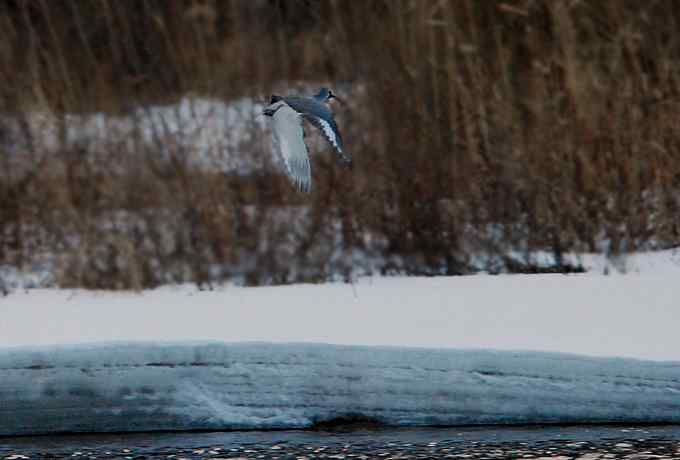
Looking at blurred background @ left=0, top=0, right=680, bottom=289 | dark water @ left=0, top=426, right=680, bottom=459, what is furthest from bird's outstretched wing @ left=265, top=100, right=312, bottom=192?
dark water @ left=0, top=426, right=680, bottom=459

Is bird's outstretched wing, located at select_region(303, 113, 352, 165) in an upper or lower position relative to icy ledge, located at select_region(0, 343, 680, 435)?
upper

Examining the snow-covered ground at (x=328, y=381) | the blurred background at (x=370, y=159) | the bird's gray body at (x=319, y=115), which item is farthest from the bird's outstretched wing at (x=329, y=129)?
the blurred background at (x=370, y=159)

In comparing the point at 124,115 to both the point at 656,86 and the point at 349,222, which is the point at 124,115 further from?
the point at 656,86

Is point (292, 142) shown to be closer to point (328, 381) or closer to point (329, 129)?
point (329, 129)

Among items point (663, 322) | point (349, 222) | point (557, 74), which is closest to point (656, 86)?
point (557, 74)

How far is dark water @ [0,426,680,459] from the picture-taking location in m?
3.59

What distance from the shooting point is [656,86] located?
556 cm

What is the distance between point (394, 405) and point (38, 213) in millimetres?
2129

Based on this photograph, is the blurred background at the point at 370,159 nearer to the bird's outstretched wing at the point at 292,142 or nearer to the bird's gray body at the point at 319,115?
the bird's outstretched wing at the point at 292,142

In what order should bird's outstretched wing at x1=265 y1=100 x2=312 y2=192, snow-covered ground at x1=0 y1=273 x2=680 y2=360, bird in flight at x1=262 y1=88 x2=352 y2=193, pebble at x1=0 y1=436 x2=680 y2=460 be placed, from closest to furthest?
pebble at x1=0 y1=436 x2=680 y2=460 → snow-covered ground at x1=0 y1=273 x2=680 y2=360 → bird in flight at x1=262 y1=88 x2=352 y2=193 → bird's outstretched wing at x1=265 y1=100 x2=312 y2=192

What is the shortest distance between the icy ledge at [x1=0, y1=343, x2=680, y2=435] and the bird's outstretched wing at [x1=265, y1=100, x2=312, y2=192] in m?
0.92

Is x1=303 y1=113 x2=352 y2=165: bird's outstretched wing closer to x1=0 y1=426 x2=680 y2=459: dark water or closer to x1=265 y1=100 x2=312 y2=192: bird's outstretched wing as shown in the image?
x1=265 y1=100 x2=312 y2=192: bird's outstretched wing

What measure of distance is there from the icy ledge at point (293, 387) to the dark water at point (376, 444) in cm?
3

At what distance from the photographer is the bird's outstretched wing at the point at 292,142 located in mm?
4617
